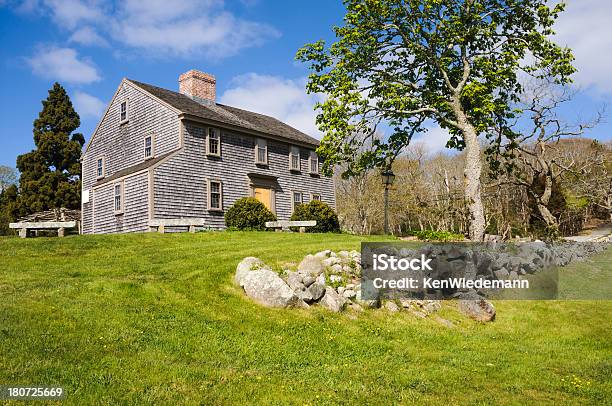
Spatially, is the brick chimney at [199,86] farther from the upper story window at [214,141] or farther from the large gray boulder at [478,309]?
the large gray boulder at [478,309]

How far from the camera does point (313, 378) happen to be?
7.81m

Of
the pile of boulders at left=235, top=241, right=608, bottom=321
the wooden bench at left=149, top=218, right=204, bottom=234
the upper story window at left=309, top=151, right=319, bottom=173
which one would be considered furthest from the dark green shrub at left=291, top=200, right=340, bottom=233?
the pile of boulders at left=235, top=241, right=608, bottom=321

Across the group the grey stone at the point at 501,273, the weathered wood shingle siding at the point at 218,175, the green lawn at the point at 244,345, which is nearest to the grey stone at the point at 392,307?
the green lawn at the point at 244,345

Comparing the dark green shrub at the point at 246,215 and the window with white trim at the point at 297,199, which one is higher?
the window with white trim at the point at 297,199

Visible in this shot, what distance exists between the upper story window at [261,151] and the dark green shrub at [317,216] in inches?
156

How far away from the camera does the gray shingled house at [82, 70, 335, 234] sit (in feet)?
85.4

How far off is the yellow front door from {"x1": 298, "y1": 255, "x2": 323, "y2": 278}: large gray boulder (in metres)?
16.5

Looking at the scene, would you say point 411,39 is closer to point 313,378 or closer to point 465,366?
point 465,366

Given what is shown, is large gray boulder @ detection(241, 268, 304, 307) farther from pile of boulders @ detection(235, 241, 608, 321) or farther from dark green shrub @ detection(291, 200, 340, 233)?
dark green shrub @ detection(291, 200, 340, 233)

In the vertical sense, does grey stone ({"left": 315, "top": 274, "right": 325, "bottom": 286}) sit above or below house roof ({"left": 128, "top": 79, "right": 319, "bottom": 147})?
below

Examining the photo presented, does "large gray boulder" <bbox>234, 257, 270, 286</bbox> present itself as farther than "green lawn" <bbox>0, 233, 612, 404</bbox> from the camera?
Yes

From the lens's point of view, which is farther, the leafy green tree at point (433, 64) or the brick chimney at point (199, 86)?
the brick chimney at point (199, 86)

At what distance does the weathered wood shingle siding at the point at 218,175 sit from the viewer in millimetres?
25625

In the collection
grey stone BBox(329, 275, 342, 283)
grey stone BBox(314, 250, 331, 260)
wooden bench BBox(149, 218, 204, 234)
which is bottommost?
grey stone BBox(329, 275, 342, 283)
